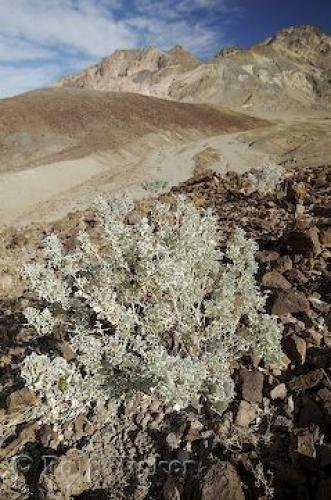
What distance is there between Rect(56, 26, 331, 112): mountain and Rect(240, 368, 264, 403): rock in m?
79.9

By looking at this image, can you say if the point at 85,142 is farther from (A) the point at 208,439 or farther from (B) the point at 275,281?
(A) the point at 208,439

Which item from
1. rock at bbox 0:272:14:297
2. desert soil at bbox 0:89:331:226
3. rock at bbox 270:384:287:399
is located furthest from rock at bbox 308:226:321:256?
desert soil at bbox 0:89:331:226

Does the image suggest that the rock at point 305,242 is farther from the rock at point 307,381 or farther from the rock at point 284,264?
the rock at point 307,381

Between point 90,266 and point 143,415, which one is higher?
point 90,266

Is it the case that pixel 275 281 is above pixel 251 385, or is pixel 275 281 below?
above

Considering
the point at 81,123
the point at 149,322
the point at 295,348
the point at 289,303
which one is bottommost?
the point at 295,348

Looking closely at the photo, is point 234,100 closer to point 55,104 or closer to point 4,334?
point 55,104

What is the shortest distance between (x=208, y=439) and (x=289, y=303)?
7.33ft

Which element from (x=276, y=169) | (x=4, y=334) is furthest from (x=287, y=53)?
(x=4, y=334)

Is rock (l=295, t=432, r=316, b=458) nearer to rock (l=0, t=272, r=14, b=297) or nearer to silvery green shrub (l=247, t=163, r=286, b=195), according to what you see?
rock (l=0, t=272, r=14, b=297)

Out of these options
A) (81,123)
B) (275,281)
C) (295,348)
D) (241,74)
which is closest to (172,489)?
(295,348)

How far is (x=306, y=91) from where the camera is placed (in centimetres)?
9512

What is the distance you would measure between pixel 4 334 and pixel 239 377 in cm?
392

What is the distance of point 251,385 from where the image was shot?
207 inches
